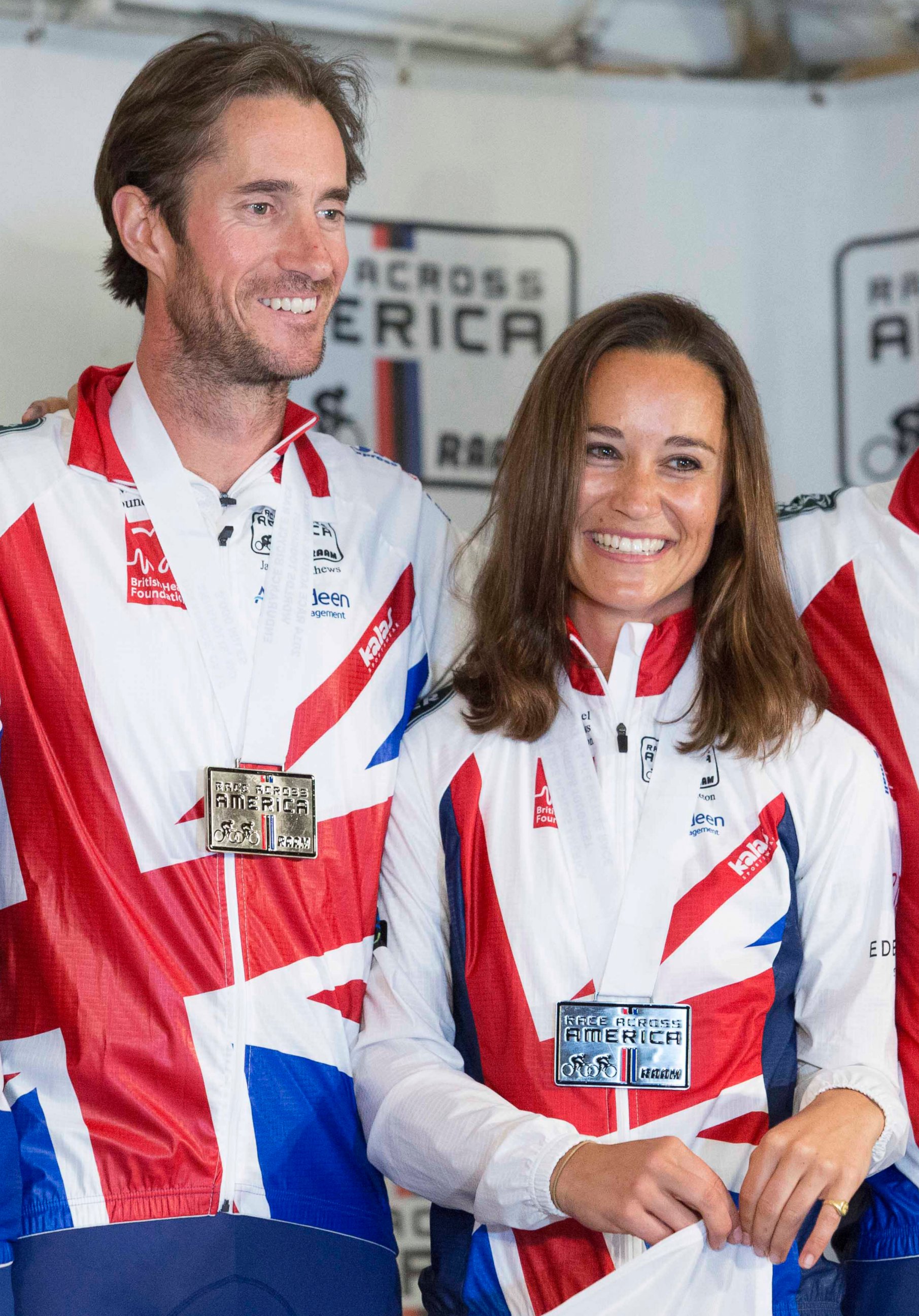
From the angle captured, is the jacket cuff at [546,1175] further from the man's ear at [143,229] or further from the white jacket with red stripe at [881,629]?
the man's ear at [143,229]

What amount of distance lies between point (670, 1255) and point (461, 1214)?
0.40 meters

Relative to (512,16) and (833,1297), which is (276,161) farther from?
(833,1297)

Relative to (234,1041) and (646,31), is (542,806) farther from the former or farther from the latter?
(646,31)

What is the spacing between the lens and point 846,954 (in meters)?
2.08

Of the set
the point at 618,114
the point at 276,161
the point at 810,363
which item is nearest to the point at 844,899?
the point at 276,161

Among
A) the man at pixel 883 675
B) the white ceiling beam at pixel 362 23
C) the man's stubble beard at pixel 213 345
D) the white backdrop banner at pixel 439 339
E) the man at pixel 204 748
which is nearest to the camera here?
the man at pixel 204 748

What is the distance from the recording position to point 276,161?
2.37 meters

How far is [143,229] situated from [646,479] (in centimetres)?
89

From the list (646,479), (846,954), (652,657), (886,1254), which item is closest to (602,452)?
(646,479)

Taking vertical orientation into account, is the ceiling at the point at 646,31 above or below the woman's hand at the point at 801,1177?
above

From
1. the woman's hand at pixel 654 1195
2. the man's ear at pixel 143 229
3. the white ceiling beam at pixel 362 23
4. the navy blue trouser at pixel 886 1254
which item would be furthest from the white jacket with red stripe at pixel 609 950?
the white ceiling beam at pixel 362 23

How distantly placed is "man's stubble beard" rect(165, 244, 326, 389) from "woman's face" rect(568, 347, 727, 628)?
1.53 ft

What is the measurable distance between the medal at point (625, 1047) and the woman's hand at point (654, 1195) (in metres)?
0.16

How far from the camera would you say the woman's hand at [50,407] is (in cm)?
239
